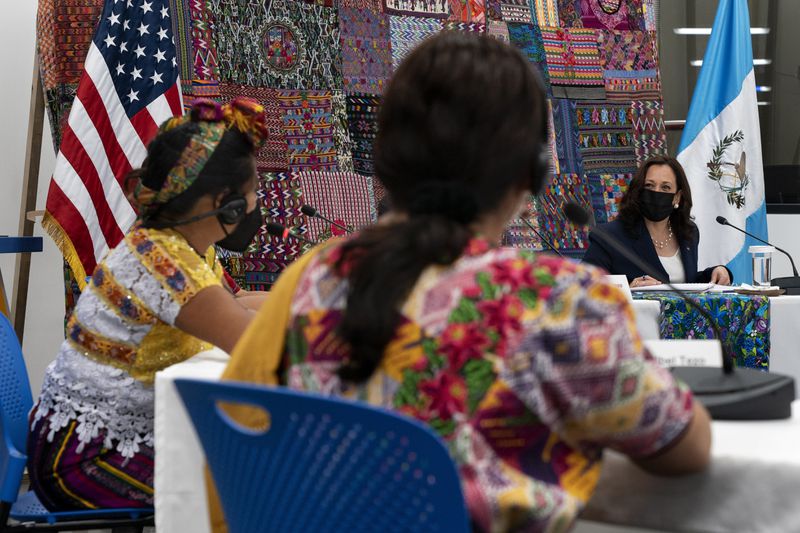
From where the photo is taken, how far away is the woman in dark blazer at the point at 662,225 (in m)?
3.77

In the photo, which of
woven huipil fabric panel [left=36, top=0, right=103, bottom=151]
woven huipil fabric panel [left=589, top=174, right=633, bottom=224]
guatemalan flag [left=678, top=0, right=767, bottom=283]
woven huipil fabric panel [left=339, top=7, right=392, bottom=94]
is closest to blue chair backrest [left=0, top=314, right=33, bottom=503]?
woven huipil fabric panel [left=36, top=0, right=103, bottom=151]

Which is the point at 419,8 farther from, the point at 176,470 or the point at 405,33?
the point at 176,470

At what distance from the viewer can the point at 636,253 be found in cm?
375

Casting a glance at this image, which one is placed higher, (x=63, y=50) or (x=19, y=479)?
(x=63, y=50)

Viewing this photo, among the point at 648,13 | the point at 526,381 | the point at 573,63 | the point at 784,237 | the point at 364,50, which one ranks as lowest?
the point at 784,237

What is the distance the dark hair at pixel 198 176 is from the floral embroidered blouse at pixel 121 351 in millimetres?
84

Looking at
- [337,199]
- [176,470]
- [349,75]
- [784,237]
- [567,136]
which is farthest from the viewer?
[784,237]

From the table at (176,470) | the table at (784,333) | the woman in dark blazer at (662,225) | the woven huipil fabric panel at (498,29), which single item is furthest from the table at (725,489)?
the woven huipil fabric panel at (498,29)

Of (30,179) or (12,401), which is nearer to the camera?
(12,401)

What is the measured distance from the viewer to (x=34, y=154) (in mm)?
3426

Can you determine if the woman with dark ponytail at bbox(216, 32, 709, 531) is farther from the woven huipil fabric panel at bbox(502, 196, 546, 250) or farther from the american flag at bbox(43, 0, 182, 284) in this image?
the woven huipil fabric panel at bbox(502, 196, 546, 250)

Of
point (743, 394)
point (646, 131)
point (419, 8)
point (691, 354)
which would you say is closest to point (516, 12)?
point (419, 8)

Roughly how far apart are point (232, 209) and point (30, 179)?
183 centimetres

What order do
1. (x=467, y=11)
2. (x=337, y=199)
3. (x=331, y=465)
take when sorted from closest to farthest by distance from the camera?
(x=331, y=465)
(x=337, y=199)
(x=467, y=11)
